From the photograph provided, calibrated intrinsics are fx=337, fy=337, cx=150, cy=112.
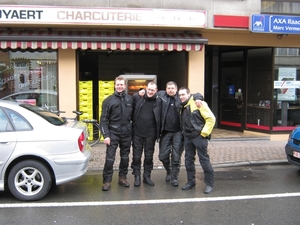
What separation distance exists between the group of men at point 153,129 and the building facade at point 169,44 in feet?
10.8

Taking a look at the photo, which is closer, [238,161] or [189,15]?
[238,161]

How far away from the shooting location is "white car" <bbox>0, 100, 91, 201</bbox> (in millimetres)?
4793

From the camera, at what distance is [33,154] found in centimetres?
479

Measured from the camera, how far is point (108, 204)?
15.9ft

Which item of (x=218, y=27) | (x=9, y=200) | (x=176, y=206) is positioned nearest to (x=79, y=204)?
(x=9, y=200)

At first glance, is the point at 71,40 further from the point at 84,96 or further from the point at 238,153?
the point at 238,153

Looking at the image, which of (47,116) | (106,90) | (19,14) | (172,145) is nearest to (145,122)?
(172,145)

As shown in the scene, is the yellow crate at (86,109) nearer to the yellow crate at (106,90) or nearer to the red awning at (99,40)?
the yellow crate at (106,90)

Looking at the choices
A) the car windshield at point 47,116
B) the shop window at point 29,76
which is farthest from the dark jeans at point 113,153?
the shop window at point 29,76

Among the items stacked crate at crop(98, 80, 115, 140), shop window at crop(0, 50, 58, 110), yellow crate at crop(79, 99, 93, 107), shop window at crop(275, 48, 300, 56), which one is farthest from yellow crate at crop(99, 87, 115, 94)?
shop window at crop(275, 48, 300, 56)

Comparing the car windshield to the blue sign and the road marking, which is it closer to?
the road marking

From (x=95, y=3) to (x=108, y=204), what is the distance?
18.5ft

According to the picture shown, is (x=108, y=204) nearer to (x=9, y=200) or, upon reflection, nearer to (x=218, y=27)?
(x=9, y=200)

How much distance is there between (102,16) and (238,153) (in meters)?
4.73
